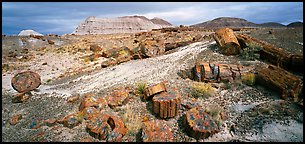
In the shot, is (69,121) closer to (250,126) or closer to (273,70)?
(250,126)

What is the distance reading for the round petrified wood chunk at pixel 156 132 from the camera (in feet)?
16.8

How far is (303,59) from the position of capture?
661cm

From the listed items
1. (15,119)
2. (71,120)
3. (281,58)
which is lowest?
(15,119)

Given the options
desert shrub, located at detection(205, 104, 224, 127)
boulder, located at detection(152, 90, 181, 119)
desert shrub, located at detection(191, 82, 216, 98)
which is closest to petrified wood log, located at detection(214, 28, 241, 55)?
desert shrub, located at detection(191, 82, 216, 98)

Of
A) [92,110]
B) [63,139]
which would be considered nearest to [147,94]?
[92,110]

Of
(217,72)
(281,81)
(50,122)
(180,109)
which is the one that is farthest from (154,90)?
(281,81)

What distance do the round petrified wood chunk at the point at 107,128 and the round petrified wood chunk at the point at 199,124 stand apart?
1.52m

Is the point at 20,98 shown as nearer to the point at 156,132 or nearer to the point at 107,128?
the point at 107,128

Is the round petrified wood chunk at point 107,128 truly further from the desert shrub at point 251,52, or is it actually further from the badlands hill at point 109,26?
the badlands hill at point 109,26

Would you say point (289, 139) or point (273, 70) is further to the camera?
point (273, 70)

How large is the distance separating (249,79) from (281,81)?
2.88ft

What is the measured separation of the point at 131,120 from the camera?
5863 mm

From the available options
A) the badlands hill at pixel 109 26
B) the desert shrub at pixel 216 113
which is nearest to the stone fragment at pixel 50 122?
the desert shrub at pixel 216 113

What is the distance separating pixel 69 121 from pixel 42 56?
565 inches
